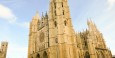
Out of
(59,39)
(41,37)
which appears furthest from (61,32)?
(41,37)

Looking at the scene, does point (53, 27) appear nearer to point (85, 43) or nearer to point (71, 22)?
point (71, 22)

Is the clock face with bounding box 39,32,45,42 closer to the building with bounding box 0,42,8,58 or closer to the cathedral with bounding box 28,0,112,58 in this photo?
the cathedral with bounding box 28,0,112,58

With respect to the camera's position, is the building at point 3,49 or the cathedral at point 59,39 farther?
the building at point 3,49

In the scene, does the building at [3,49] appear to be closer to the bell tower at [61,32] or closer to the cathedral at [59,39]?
the cathedral at [59,39]

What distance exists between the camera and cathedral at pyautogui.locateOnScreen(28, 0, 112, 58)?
2842cm

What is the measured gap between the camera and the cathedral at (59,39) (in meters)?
28.4

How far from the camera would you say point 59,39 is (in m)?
28.1

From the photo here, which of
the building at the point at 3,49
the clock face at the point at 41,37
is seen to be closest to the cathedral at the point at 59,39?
the clock face at the point at 41,37

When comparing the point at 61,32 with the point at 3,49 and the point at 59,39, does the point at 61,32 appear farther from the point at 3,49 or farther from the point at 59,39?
the point at 3,49

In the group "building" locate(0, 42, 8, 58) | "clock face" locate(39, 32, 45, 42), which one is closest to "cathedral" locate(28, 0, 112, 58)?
"clock face" locate(39, 32, 45, 42)

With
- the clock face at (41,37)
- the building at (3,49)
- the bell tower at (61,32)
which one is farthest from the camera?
the clock face at (41,37)

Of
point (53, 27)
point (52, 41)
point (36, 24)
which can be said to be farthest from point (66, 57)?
point (36, 24)

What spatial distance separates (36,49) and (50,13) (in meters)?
9.29

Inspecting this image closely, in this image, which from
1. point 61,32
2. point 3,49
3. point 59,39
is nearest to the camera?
point 59,39
